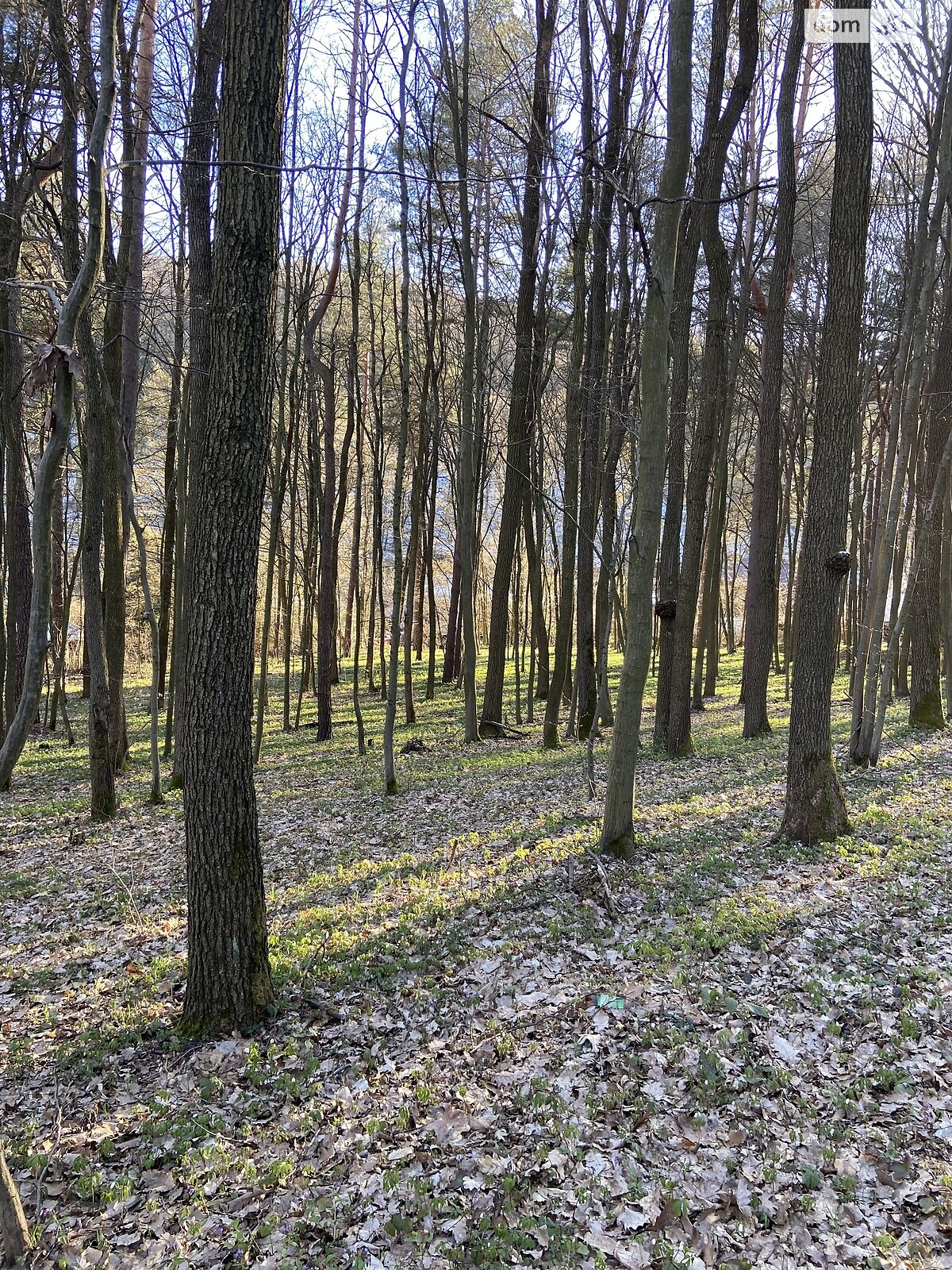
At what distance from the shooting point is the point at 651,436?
612 centimetres

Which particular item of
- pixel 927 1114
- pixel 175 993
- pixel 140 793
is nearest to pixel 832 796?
pixel 927 1114

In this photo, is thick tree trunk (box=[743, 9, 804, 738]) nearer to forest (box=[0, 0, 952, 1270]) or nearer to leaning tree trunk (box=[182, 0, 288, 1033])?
forest (box=[0, 0, 952, 1270])

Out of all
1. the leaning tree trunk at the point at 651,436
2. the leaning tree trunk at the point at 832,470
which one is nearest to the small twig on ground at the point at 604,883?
the leaning tree trunk at the point at 651,436

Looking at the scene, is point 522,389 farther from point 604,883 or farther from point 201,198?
point 604,883

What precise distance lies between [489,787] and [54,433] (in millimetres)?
8160

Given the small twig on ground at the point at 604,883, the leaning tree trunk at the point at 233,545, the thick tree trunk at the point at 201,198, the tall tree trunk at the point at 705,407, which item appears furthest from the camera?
the tall tree trunk at the point at 705,407

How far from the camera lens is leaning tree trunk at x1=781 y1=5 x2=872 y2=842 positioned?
21.4ft

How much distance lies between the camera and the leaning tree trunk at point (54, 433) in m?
2.39

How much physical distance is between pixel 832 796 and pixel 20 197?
11971mm

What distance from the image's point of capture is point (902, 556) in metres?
11.4

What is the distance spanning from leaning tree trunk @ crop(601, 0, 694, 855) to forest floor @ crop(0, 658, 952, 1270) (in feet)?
2.53

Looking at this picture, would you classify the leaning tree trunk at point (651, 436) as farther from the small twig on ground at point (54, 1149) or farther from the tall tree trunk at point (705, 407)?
the tall tree trunk at point (705, 407)

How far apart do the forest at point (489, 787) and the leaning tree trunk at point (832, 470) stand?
35 millimetres

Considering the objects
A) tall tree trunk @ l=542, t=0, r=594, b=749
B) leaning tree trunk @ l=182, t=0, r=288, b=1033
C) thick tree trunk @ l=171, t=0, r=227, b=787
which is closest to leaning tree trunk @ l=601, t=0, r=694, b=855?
leaning tree trunk @ l=182, t=0, r=288, b=1033
